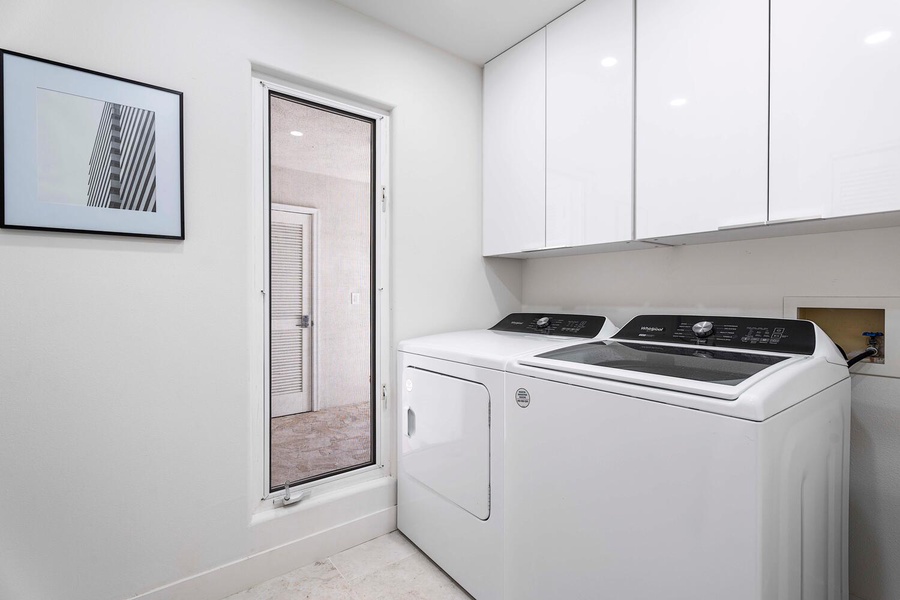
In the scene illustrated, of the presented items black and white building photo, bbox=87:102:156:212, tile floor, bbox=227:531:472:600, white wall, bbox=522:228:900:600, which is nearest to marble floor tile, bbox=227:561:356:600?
tile floor, bbox=227:531:472:600

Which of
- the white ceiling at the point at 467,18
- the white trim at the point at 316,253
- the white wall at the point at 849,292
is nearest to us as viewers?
the white wall at the point at 849,292

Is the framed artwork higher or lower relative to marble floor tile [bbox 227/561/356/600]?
higher

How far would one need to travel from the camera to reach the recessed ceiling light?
3.58 ft

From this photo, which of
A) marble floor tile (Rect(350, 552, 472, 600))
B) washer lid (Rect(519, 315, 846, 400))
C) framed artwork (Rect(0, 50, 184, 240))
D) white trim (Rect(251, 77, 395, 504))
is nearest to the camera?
washer lid (Rect(519, 315, 846, 400))

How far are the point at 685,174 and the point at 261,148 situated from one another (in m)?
1.64

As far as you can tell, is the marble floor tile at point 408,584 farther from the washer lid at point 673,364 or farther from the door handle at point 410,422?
the washer lid at point 673,364

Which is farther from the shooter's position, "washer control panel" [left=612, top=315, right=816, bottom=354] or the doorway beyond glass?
the doorway beyond glass

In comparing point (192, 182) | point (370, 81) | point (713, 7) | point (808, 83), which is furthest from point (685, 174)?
point (192, 182)

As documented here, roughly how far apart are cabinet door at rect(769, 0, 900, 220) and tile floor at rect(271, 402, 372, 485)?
72.4 inches

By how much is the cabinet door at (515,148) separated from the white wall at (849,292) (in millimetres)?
618

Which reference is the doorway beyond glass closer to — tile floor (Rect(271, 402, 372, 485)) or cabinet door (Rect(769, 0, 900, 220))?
tile floor (Rect(271, 402, 372, 485))

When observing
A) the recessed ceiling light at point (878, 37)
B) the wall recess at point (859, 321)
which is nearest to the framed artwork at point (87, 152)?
the recessed ceiling light at point (878, 37)

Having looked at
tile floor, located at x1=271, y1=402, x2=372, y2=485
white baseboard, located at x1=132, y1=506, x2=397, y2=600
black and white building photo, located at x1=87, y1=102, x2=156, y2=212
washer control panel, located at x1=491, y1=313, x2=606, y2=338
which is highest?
black and white building photo, located at x1=87, y1=102, x2=156, y2=212

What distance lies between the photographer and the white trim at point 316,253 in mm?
1719
